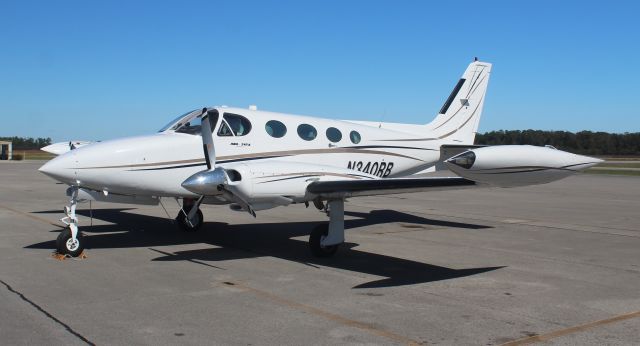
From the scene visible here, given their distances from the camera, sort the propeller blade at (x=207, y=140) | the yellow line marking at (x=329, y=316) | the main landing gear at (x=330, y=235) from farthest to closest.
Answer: the main landing gear at (x=330, y=235)
the propeller blade at (x=207, y=140)
the yellow line marking at (x=329, y=316)

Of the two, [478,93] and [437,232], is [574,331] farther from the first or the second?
[478,93]

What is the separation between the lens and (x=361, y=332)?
19.4 feet

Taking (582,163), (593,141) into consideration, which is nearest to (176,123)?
(582,163)

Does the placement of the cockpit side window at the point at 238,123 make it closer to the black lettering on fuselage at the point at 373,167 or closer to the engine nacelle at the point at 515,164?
the black lettering on fuselage at the point at 373,167

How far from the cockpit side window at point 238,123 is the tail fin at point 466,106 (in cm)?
619

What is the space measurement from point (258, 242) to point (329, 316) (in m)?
5.58

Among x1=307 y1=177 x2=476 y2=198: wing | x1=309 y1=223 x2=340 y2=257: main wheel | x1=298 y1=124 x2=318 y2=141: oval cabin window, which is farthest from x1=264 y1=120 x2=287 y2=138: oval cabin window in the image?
x1=309 y1=223 x2=340 y2=257: main wheel

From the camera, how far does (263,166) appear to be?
913 cm

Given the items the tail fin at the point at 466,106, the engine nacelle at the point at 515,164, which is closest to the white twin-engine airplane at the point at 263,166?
the engine nacelle at the point at 515,164

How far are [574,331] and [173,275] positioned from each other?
214 inches

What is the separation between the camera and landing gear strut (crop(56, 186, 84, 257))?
381 inches

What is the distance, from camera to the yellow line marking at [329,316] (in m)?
5.75

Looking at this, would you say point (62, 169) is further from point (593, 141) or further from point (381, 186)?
point (593, 141)

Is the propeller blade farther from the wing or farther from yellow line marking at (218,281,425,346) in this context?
yellow line marking at (218,281,425,346)
